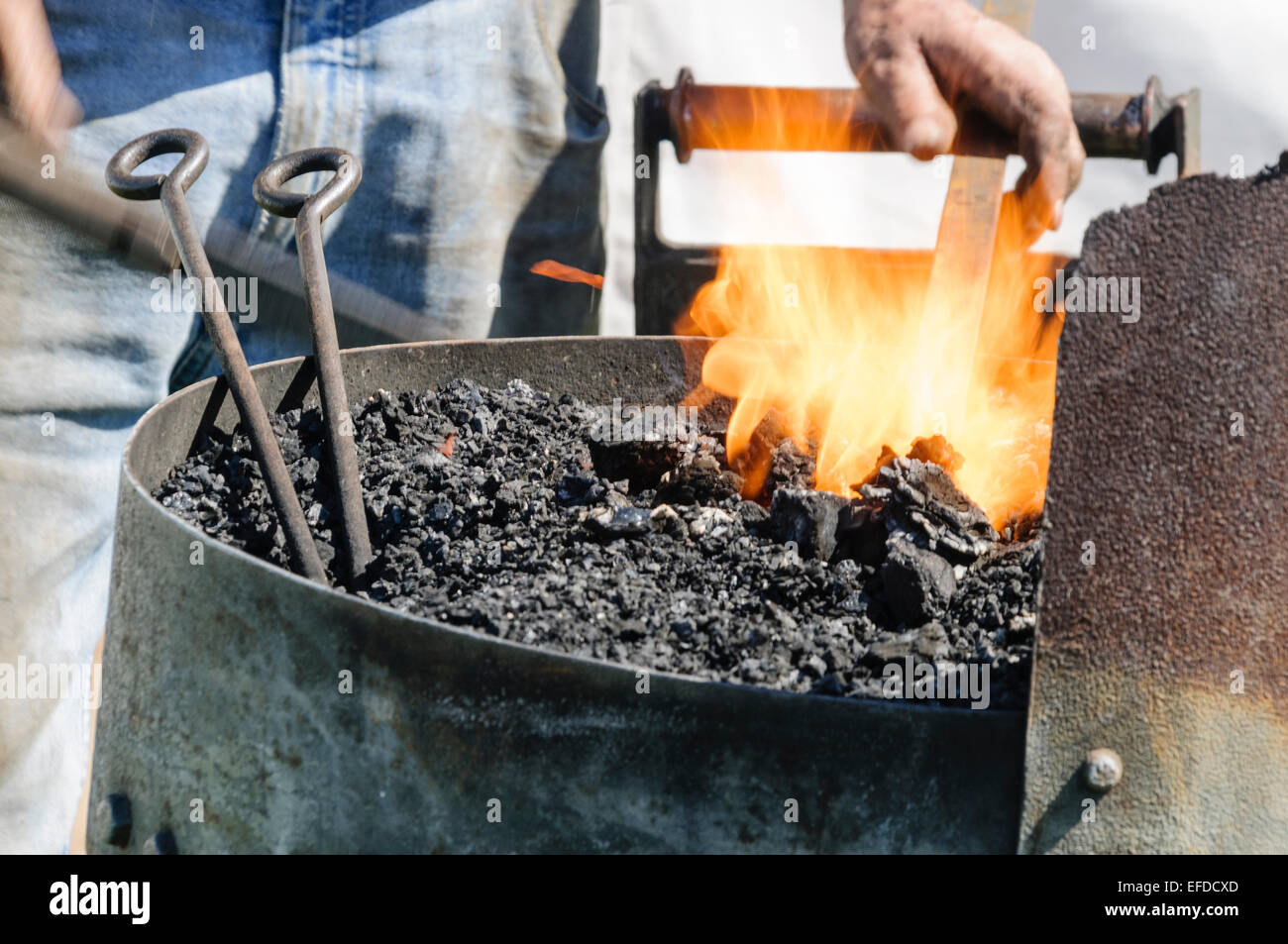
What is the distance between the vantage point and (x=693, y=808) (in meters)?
0.85

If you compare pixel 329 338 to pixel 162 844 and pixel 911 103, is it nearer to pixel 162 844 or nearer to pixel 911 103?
pixel 162 844

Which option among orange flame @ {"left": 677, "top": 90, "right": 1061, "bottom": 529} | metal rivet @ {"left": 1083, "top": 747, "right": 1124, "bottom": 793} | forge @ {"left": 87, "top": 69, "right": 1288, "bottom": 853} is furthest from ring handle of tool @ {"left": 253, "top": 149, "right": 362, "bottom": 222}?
metal rivet @ {"left": 1083, "top": 747, "right": 1124, "bottom": 793}

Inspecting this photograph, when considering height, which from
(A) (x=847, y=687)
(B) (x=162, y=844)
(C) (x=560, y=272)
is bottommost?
(B) (x=162, y=844)

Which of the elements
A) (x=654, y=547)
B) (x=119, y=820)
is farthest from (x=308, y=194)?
(x=119, y=820)

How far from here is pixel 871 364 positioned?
5.56ft

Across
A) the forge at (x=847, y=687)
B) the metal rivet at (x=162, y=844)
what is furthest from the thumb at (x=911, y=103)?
the metal rivet at (x=162, y=844)

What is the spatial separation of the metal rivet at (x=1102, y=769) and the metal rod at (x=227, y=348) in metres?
0.77

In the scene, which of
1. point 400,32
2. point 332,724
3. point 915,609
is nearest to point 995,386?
point 915,609

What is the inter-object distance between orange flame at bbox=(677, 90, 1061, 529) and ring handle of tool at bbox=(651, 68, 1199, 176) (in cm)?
2

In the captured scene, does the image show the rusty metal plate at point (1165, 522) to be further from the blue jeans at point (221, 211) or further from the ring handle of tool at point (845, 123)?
the blue jeans at point (221, 211)

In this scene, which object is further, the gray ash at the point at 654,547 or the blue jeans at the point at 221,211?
the blue jeans at the point at 221,211

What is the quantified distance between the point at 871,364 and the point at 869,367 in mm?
11

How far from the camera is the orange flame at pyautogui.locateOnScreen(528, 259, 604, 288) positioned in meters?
2.34

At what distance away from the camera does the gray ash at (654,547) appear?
104 cm
